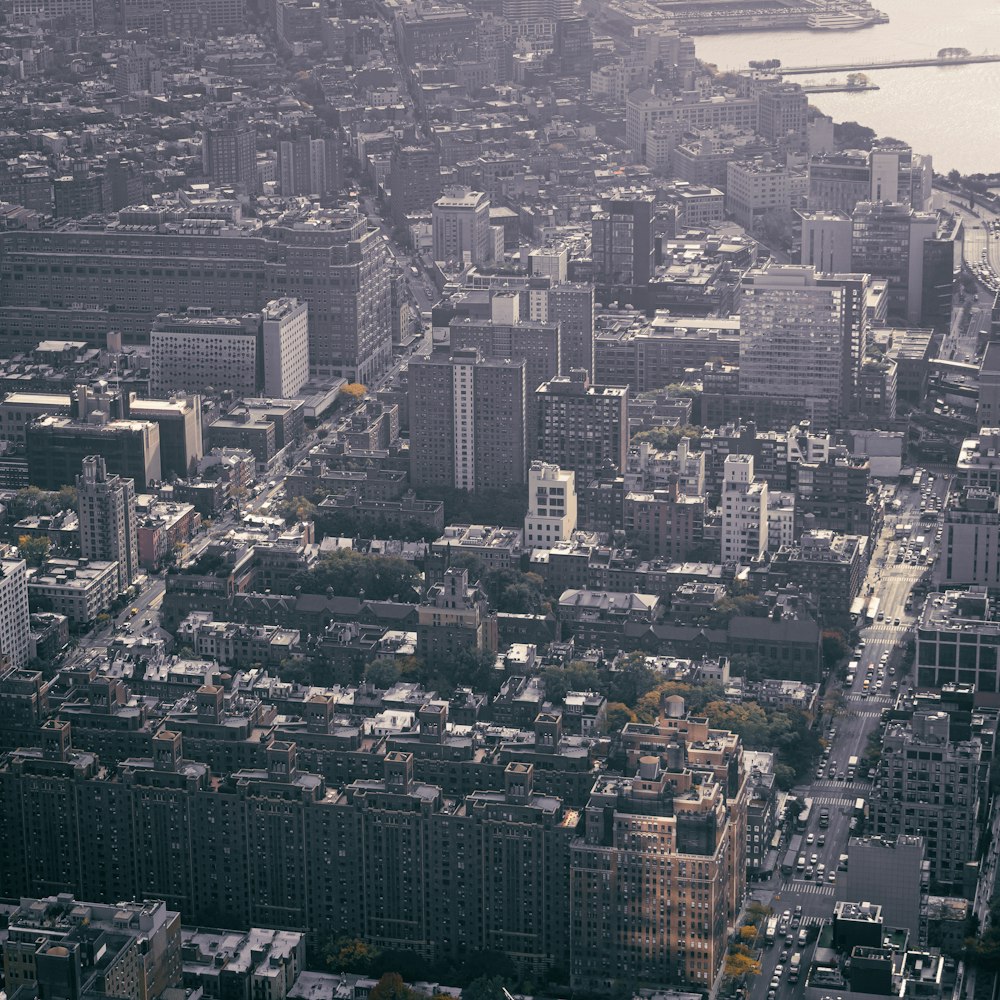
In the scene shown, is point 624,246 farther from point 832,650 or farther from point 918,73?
point 918,73

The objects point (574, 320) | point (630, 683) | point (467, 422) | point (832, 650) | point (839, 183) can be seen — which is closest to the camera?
point (630, 683)

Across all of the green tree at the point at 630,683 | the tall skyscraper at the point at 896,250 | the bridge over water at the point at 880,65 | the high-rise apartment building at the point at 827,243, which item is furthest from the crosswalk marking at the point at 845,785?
the bridge over water at the point at 880,65

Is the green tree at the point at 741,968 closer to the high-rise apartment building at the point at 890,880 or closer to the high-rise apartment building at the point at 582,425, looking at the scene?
the high-rise apartment building at the point at 890,880

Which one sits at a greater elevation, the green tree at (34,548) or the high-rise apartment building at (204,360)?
the high-rise apartment building at (204,360)

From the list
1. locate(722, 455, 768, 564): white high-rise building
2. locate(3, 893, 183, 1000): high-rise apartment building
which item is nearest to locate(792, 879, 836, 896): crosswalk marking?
locate(3, 893, 183, 1000): high-rise apartment building

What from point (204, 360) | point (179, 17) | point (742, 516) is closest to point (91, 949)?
point (742, 516)

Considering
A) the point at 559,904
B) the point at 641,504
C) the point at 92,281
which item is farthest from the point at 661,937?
the point at 92,281
